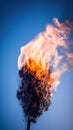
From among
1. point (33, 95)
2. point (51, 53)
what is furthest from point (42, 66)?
point (33, 95)

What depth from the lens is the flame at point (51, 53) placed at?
1616 mm

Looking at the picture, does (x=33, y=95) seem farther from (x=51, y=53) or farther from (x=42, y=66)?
(x=51, y=53)

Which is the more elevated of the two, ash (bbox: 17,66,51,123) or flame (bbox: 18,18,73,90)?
flame (bbox: 18,18,73,90)

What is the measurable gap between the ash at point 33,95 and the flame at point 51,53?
1.6 inches

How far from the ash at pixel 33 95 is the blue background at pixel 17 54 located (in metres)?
0.04

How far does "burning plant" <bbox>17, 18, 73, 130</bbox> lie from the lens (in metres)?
1.61

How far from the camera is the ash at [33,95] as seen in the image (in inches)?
63.2

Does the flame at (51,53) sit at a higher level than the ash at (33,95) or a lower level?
higher

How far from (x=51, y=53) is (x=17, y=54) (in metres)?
0.26

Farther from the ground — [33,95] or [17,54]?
[17,54]

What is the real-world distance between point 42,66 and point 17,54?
0.21 m

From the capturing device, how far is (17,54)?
1.65 metres

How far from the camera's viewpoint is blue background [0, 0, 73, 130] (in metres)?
1.62

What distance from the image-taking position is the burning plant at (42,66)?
161cm
